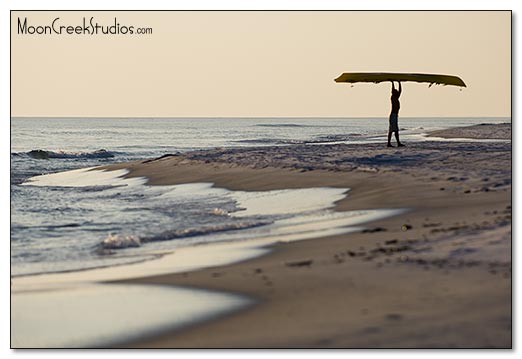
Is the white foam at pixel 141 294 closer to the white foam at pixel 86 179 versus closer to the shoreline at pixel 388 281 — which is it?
the shoreline at pixel 388 281

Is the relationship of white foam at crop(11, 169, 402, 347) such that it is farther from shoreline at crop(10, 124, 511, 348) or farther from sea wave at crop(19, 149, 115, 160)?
sea wave at crop(19, 149, 115, 160)

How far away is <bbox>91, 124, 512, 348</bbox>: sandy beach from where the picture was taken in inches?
318

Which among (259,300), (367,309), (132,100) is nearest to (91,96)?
(132,100)

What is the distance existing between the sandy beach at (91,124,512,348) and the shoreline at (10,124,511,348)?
0.04 feet

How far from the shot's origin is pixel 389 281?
31.7 feet

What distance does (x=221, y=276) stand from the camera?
10750 mm

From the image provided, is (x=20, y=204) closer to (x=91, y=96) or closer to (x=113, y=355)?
(x=91, y=96)

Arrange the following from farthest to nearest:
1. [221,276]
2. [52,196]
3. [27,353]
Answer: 1. [52,196]
2. [221,276]
3. [27,353]

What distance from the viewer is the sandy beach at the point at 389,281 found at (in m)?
8.07

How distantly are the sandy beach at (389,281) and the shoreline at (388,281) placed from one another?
0.01 meters

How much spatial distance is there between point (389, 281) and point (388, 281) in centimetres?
1

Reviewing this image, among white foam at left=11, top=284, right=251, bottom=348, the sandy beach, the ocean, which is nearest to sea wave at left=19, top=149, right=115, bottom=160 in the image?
the ocean

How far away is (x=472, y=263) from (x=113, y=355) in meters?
4.01
